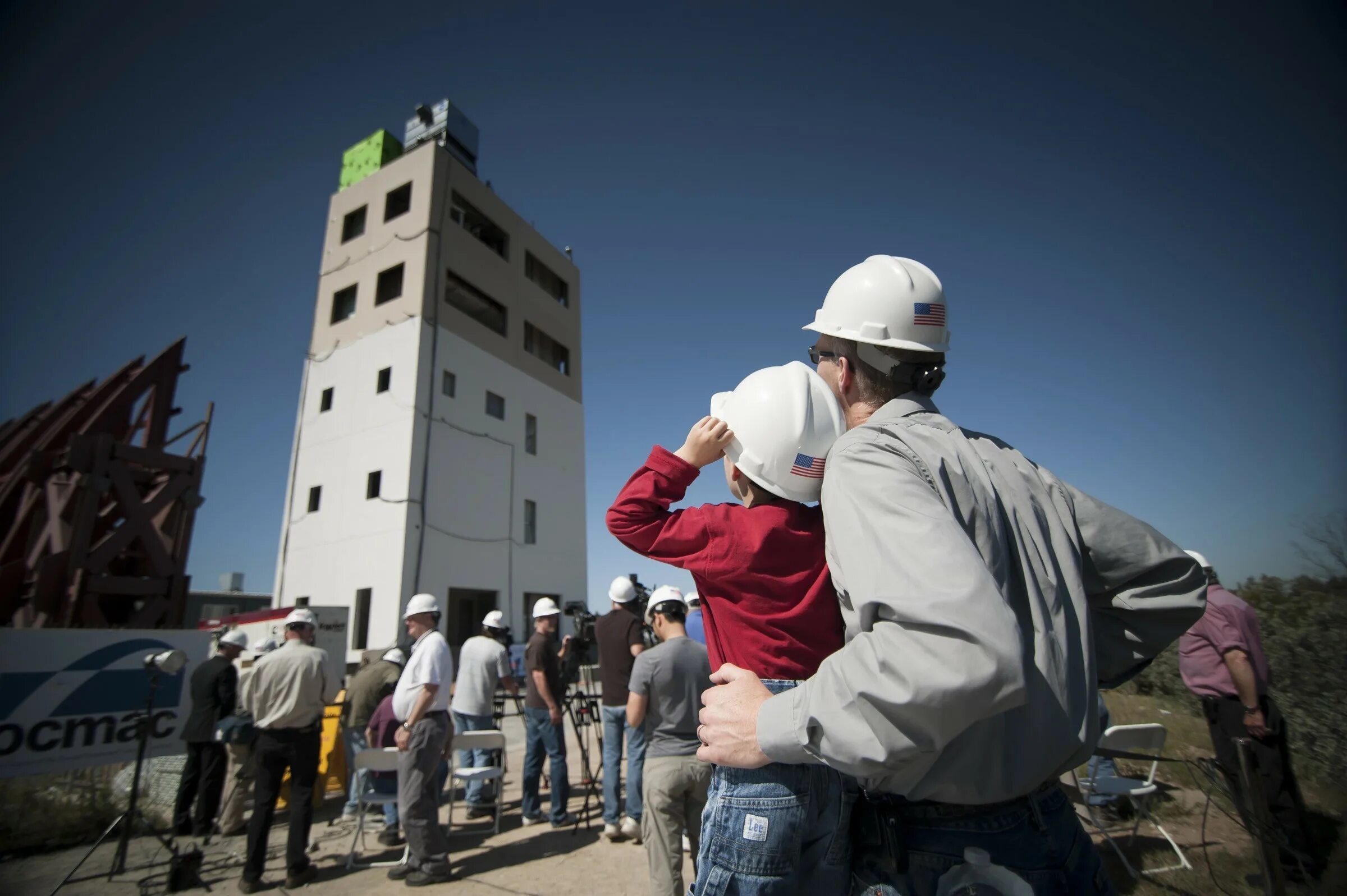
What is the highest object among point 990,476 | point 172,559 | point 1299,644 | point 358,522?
point 358,522

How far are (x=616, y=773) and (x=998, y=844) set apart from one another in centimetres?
512

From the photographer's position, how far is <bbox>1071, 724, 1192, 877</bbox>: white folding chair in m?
4.09

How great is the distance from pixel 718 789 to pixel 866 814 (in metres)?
0.38

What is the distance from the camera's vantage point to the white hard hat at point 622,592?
616 centimetres

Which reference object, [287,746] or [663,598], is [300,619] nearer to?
[287,746]

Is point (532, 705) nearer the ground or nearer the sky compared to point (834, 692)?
nearer the ground

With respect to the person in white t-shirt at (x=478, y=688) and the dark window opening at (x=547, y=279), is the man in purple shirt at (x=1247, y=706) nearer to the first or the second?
the person in white t-shirt at (x=478, y=688)

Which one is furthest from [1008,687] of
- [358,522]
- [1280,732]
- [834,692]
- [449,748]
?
[358,522]

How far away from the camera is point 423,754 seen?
4711 millimetres

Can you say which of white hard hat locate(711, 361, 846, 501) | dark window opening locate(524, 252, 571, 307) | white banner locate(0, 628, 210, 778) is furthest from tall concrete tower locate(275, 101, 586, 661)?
white hard hat locate(711, 361, 846, 501)

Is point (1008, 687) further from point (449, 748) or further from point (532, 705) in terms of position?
point (532, 705)

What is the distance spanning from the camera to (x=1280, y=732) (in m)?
3.96

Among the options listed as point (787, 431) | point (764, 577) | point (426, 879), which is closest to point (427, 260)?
point (426, 879)

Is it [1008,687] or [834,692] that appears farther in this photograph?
[834,692]
